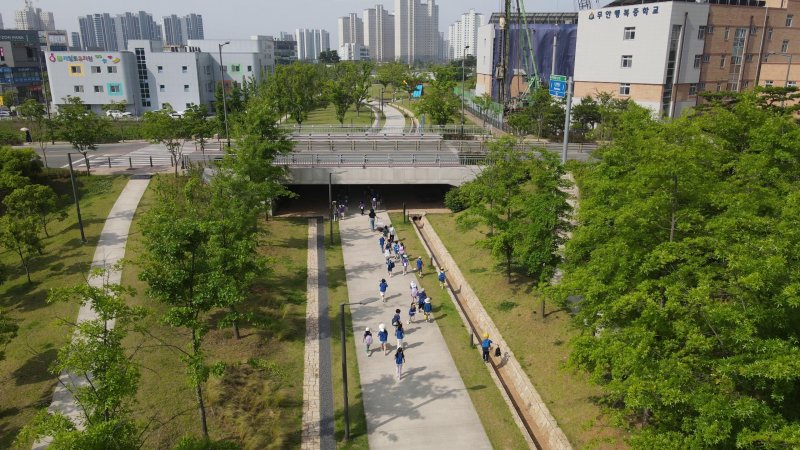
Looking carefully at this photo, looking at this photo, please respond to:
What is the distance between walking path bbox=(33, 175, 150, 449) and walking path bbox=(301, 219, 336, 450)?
288 inches

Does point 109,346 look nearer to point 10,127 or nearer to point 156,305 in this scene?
point 156,305

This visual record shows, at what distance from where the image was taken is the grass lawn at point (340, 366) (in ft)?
55.6

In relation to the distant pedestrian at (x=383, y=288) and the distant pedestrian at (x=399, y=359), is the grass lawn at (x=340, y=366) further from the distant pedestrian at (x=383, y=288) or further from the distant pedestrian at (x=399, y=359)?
the distant pedestrian at (x=383, y=288)

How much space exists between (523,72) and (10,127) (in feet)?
221

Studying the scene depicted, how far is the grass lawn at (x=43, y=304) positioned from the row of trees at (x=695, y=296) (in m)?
12.8

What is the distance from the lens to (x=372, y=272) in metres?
29.4

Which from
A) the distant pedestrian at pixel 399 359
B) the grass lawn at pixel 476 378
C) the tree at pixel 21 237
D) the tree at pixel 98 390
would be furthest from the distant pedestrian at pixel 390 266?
the tree at pixel 21 237

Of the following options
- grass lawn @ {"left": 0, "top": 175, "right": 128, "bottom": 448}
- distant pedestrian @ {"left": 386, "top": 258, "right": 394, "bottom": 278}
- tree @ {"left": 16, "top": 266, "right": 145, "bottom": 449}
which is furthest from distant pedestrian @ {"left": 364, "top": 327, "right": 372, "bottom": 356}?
grass lawn @ {"left": 0, "top": 175, "right": 128, "bottom": 448}

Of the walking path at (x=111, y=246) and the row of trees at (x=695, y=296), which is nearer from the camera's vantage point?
the row of trees at (x=695, y=296)

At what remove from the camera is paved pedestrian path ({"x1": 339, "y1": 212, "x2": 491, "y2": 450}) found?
55.2 ft

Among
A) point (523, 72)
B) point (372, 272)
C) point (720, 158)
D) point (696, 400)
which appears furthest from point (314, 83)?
point (696, 400)

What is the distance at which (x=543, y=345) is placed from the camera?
20484 millimetres

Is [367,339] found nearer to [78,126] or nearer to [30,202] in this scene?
[30,202]

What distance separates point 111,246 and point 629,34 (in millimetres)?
50328
